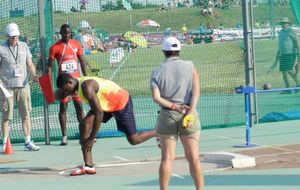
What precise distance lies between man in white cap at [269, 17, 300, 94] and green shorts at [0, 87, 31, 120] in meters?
5.72

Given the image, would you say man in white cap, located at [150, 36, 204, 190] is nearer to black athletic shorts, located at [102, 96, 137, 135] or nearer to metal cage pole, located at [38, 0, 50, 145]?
black athletic shorts, located at [102, 96, 137, 135]

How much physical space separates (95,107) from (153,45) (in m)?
6.75

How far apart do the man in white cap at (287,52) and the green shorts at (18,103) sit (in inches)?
225

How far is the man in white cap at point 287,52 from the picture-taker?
1716 cm

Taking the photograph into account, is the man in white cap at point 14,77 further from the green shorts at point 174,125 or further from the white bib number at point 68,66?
the green shorts at point 174,125

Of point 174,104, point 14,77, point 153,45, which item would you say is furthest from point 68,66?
point 174,104

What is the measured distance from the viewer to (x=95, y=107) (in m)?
11.0

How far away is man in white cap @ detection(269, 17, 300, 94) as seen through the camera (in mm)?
17156

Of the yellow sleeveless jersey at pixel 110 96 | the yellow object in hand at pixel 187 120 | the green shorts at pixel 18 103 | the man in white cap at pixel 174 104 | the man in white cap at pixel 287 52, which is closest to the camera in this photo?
the yellow object in hand at pixel 187 120

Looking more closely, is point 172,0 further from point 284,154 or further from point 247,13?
point 284,154

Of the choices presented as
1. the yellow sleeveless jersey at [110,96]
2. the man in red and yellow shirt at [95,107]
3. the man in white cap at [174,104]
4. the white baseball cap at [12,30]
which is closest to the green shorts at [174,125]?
the man in white cap at [174,104]

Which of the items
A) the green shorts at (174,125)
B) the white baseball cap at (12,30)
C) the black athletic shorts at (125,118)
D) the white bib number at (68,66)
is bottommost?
the black athletic shorts at (125,118)

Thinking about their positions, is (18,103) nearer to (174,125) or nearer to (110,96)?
(110,96)

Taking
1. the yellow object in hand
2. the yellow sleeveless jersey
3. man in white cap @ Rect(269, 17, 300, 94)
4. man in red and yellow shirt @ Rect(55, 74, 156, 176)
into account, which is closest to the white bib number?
man in red and yellow shirt @ Rect(55, 74, 156, 176)
